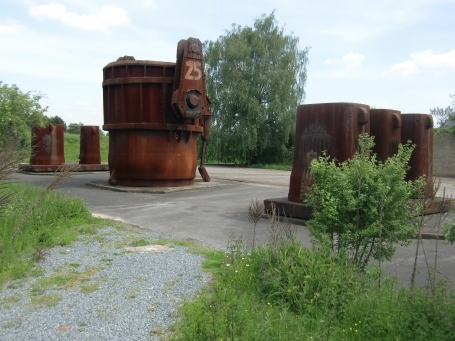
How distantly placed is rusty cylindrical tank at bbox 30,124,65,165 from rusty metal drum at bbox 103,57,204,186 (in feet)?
26.9

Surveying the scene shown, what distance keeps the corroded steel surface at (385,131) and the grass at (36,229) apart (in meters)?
5.51

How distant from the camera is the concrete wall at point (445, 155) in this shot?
28.0 meters

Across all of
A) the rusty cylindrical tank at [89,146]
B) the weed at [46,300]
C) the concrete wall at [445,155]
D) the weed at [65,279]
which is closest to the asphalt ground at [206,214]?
the weed at [65,279]

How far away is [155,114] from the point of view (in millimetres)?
14867

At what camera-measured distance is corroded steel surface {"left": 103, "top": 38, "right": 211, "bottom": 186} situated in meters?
14.5

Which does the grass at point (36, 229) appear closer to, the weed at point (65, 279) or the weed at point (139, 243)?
the weed at point (65, 279)

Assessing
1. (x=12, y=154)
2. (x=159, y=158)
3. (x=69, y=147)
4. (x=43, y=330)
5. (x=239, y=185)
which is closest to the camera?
(x=43, y=330)

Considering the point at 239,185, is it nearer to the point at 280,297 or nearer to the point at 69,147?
the point at 280,297

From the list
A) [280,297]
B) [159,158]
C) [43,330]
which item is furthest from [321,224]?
[159,158]

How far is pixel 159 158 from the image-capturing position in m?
15.0

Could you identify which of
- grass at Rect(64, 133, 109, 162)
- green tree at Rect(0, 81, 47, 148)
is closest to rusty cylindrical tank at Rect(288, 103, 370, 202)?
green tree at Rect(0, 81, 47, 148)

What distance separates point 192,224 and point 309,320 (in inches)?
212

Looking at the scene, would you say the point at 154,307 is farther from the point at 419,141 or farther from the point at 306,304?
the point at 419,141

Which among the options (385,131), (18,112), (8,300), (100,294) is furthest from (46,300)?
(18,112)
